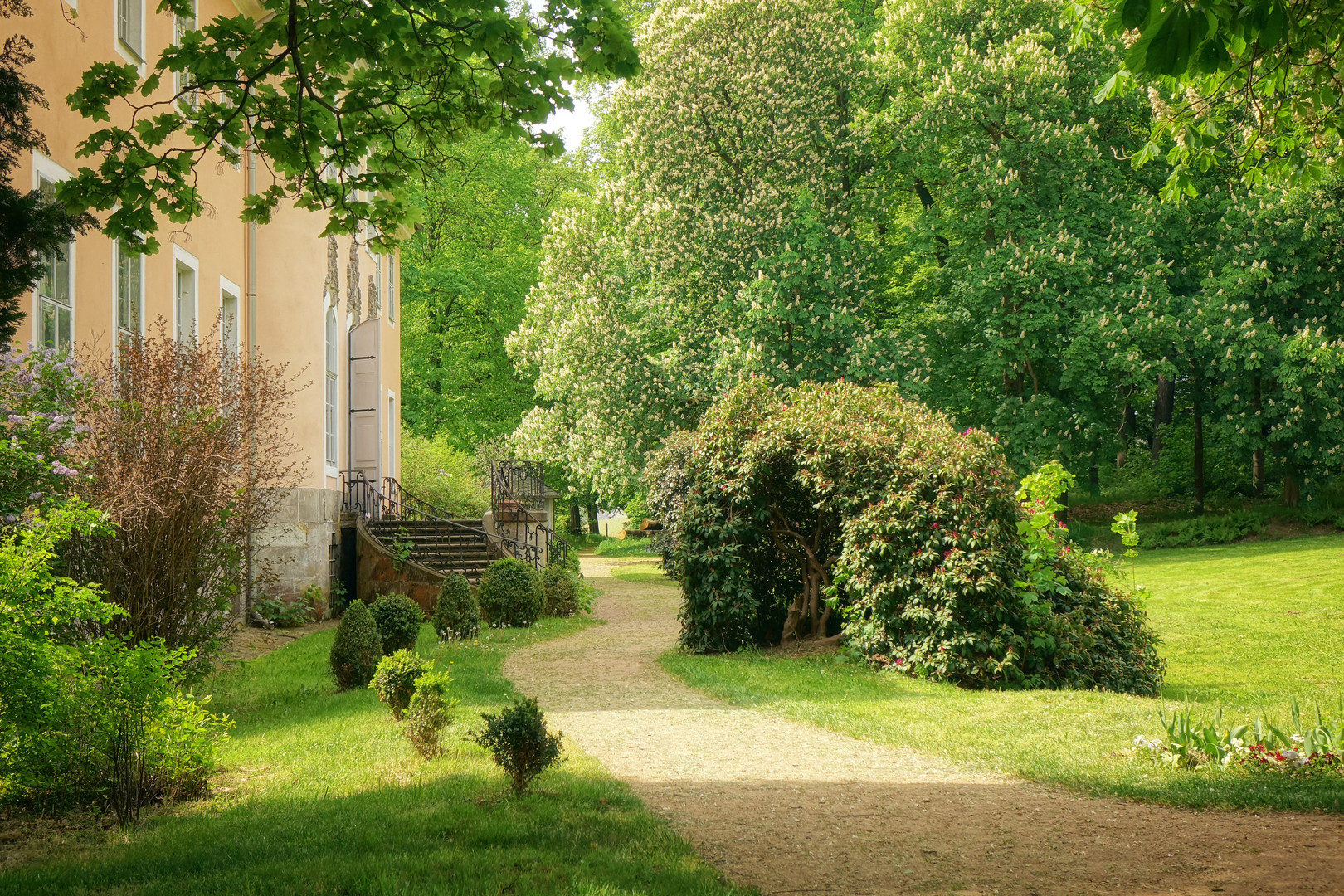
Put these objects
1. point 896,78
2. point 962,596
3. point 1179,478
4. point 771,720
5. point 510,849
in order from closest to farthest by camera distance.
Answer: point 510,849
point 771,720
point 962,596
point 896,78
point 1179,478

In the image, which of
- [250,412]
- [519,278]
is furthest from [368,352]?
[519,278]

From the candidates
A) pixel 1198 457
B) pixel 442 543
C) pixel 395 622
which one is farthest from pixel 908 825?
pixel 1198 457

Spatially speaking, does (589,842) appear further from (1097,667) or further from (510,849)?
(1097,667)

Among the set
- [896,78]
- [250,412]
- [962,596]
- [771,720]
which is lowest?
[771,720]

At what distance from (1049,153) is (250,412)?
762 inches

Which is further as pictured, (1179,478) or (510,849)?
(1179,478)

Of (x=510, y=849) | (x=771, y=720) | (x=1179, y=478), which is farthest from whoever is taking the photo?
(x=1179, y=478)

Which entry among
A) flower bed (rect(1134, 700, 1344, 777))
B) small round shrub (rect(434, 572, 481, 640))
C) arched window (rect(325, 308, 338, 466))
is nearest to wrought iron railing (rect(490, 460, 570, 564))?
arched window (rect(325, 308, 338, 466))

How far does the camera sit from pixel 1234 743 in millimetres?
6832

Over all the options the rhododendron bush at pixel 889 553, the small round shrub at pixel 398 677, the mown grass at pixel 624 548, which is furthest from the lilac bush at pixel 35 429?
the mown grass at pixel 624 548

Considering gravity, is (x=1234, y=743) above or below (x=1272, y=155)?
below

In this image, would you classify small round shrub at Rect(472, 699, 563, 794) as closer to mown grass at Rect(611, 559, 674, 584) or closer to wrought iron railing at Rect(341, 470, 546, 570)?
wrought iron railing at Rect(341, 470, 546, 570)

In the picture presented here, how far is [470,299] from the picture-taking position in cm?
3300

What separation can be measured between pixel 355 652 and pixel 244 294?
25.8 ft
